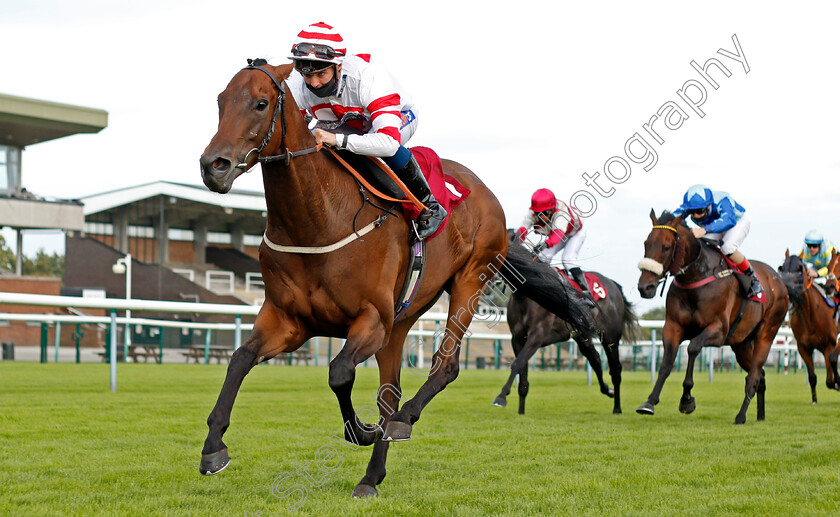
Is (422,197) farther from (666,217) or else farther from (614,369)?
(614,369)

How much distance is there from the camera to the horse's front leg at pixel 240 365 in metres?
3.44

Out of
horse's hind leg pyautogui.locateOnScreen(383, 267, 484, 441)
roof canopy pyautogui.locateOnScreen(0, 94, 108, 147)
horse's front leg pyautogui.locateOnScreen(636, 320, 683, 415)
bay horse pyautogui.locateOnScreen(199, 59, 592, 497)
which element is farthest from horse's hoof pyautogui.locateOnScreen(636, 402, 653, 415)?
roof canopy pyautogui.locateOnScreen(0, 94, 108, 147)

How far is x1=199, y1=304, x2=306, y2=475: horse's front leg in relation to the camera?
11.3 ft

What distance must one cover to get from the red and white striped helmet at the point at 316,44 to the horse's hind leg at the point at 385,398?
1.56 m

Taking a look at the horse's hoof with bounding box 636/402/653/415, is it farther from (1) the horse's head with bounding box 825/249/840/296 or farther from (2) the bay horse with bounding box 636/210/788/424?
(1) the horse's head with bounding box 825/249/840/296

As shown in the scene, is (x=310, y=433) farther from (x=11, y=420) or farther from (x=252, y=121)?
(x=252, y=121)

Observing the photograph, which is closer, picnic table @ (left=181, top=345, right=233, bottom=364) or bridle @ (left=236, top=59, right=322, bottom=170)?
bridle @ (left=236, top=59, right=322, bottom=170)

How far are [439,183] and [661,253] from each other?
157 inches

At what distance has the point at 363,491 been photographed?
402cm

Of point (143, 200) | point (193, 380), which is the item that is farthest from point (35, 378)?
point (143, 200)

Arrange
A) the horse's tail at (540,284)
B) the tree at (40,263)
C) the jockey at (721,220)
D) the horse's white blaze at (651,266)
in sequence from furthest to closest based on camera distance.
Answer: the tree at (40,263), the jockey at (721,220), the horse's white blaze at (651,266), the horse's tail at (540,284)

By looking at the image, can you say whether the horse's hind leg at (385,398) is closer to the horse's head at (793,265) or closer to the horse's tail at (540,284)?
the horse's tail at (540,284)

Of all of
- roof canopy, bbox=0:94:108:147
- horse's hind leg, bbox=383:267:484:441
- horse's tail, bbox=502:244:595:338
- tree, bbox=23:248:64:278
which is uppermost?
roof canopy, bbox=0:94:108:147

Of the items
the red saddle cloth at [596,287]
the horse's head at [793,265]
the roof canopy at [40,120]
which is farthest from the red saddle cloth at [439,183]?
the roof canopy at [40,120]
